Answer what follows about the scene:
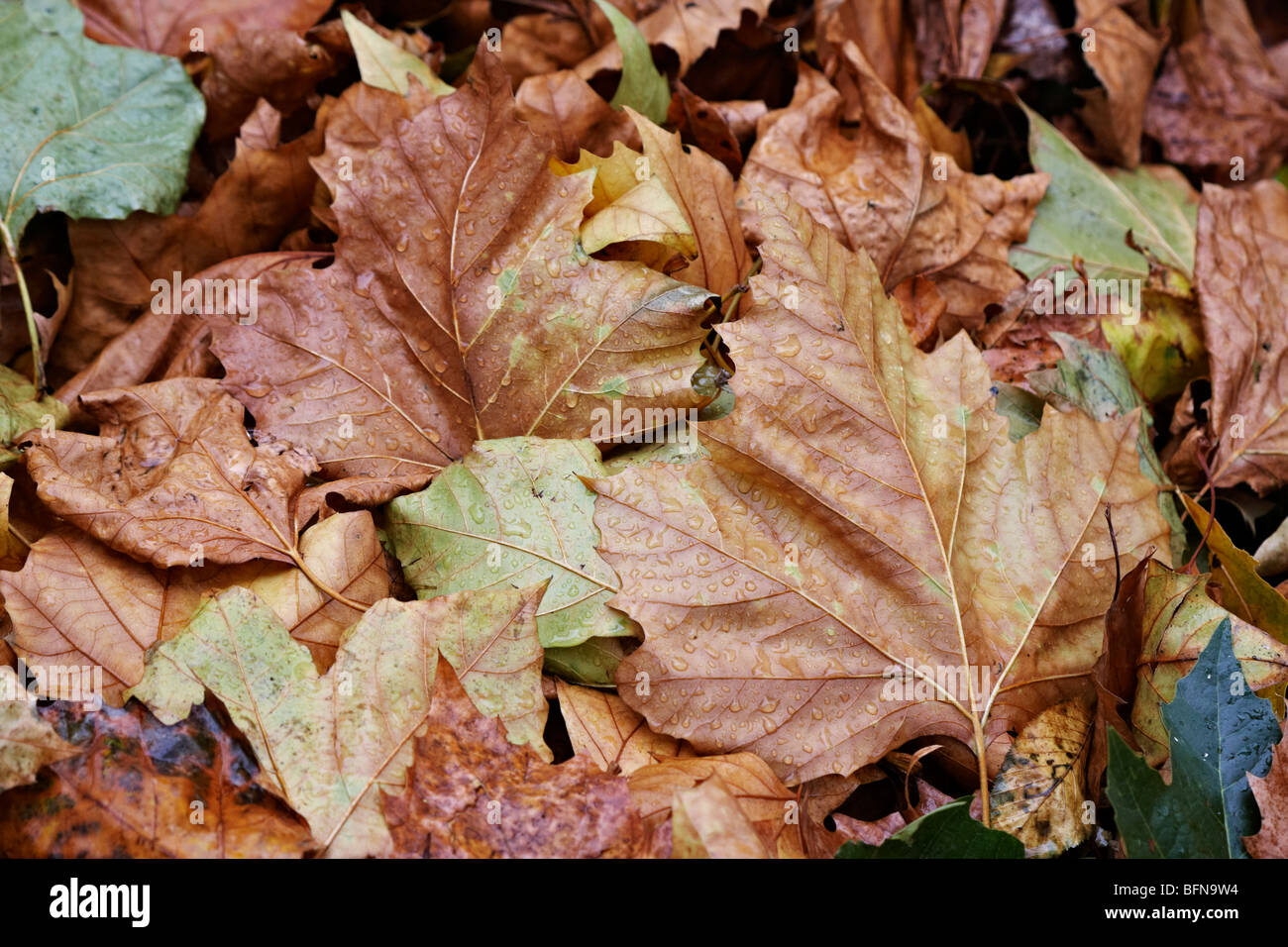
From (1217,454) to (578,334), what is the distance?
142 cm

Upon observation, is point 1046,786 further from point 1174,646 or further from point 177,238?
point 177,238

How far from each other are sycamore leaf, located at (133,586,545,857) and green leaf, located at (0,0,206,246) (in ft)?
3.47

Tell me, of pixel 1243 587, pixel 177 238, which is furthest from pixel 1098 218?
pixel 177 238

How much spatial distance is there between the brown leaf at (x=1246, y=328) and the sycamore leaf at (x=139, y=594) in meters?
1.81

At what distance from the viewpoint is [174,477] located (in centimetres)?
166

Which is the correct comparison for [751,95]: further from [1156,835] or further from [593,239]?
[1156,835]

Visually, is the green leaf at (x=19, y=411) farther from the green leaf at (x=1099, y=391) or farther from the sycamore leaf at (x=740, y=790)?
the green leaf at (x=1099, y=391)

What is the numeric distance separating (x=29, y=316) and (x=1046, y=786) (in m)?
2.17

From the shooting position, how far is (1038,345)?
2.08 meters

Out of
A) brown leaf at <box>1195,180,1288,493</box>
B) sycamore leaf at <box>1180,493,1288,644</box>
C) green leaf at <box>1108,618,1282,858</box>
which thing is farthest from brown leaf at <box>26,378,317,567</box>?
brown leaf at <box>1195,180,1288,493</box>

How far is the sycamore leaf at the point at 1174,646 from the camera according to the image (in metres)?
1.53

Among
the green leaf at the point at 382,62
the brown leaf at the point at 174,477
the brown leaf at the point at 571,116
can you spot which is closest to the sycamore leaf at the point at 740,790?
the brown leaf at the point at 174,477

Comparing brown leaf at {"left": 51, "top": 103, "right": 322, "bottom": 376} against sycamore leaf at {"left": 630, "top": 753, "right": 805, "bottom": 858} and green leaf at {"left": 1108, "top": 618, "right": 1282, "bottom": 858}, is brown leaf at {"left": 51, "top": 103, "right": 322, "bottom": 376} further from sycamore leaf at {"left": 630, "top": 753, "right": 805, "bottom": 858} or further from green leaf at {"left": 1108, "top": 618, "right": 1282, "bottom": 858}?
green leaf at {"left": 1108, "top": 618, "right": 1282, "bottom": 858}
